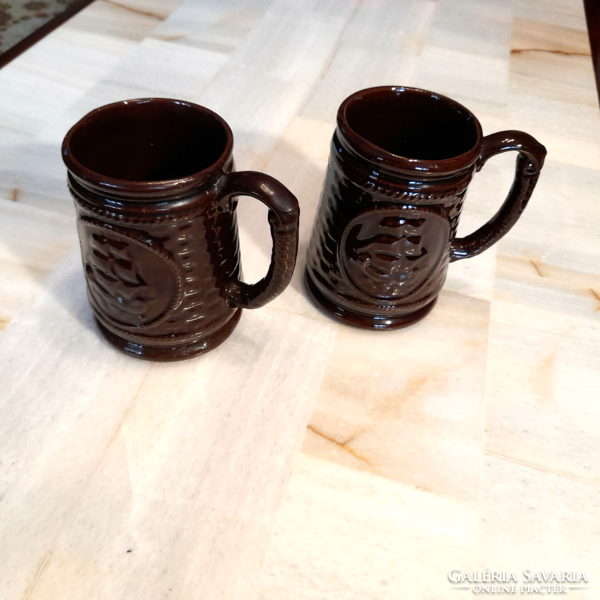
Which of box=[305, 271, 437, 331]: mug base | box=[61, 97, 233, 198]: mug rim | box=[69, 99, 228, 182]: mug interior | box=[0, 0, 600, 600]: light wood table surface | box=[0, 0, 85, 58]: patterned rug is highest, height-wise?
box=[61, 97, 233, 198]: mug rim

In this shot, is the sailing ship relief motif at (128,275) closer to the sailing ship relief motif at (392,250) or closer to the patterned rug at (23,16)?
the sailing ship relief motif at (392,250)

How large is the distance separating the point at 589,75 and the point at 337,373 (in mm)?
936

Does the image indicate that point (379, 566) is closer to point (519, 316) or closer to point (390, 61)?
point (519, 316)

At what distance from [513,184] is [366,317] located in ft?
0.67

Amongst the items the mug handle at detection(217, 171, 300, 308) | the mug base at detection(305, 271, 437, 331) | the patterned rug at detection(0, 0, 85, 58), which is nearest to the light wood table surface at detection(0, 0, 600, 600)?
the mug base at detection(305, 271, 437, 331)

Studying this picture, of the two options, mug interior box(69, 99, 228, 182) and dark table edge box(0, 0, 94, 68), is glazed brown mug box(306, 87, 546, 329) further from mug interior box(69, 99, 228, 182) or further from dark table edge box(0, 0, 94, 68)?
dark table edge box(0, 0, 94, 68)

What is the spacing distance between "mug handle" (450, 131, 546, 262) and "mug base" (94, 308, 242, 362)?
272 millimetres

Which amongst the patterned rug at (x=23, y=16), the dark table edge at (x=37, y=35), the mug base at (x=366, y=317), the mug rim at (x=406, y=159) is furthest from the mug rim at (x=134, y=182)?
the patterned rug at (x=23, y=16)

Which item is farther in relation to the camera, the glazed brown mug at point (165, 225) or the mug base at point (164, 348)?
the mug base at point (164, 348)

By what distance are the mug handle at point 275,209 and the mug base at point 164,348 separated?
0.30 ft

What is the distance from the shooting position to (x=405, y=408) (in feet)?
1.92

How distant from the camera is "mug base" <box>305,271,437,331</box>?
0.64 metres

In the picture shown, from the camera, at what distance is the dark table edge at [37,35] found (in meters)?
1.03

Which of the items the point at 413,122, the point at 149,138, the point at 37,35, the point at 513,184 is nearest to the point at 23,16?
the point at 37,35
